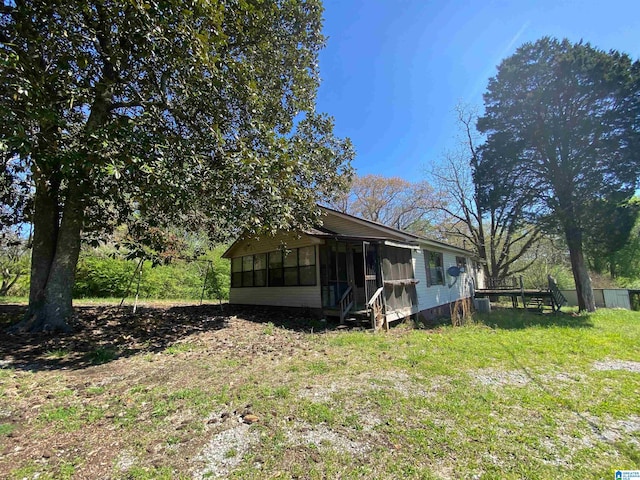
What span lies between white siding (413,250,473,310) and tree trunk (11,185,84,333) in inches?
425

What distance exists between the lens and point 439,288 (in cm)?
1393

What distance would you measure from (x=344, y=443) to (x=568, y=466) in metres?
1.95

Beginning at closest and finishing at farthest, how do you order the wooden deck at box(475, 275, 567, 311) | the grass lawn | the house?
the grass lawn
the house
the wooden deck at box(475, 275, 567, 311)

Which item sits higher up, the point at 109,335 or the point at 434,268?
the point at 434,268

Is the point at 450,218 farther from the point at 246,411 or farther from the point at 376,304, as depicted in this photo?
the point at 246,411

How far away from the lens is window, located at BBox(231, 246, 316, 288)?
11047 mm

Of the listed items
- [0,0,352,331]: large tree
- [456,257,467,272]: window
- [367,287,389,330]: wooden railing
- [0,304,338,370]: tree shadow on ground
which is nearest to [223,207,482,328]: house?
[367,287,389,330]: wooden railing

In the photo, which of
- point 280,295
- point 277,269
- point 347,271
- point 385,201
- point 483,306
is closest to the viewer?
point 347,271

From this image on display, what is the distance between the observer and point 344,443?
9.60ft

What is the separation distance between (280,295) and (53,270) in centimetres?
709

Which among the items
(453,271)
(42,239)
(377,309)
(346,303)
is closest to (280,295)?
(346,303)

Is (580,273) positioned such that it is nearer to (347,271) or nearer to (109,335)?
(347,271)

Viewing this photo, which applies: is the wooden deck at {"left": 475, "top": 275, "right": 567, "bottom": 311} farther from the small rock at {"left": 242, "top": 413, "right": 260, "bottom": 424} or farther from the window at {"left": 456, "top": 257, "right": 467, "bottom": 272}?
the small rock at {"left": 242, "top": 413, "right": 260, "bottom": 424}

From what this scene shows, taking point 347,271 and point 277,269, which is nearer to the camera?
point 347,271
